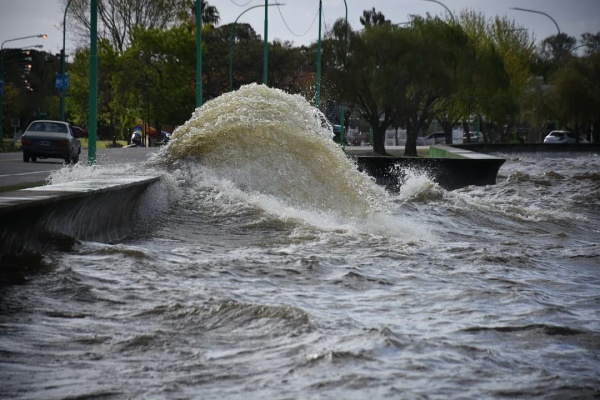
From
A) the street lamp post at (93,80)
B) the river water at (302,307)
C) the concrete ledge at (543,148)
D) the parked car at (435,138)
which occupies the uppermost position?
the street lamp post at (93,80)

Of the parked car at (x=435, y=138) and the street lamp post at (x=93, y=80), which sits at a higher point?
the street lamp post at (x=93, y=80)

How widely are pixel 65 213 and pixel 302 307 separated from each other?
121 inches

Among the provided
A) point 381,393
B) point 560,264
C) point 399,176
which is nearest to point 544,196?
point 399,176

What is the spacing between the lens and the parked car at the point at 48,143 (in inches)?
1382

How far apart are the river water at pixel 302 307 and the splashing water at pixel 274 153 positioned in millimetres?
173

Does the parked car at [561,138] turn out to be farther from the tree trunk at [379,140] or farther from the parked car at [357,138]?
the tree trunk at [379,140]

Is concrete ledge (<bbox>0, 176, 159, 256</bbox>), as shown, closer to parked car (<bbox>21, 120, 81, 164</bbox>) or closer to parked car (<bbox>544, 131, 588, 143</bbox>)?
parked car (<bbox>21, 120, 81, 164</bbox>)

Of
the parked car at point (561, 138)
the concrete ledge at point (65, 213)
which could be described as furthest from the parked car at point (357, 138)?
the concrete ledge at point (65, 213)

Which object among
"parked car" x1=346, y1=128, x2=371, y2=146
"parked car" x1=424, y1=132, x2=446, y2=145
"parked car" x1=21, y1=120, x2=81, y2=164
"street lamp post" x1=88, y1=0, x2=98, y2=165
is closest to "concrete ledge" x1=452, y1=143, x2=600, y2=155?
"parked car" x1=21, y1=120, x2=81, y2=164

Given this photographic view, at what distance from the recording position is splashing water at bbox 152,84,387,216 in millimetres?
16125

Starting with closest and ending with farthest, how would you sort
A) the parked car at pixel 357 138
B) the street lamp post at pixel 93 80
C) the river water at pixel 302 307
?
the river water at pixel 302 307 → the street lamp post at pixel 93 80 → the parked car at pixel 357 138

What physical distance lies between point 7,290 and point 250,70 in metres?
78.9

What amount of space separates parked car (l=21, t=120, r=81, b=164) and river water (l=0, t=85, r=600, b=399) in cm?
1963

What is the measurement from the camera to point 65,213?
959cm
